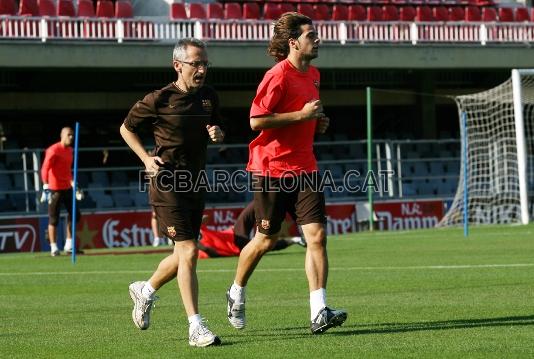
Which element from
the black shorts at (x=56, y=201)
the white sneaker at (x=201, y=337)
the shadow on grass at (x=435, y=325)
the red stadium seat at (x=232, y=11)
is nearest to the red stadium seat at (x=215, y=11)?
the red stadium seat at (x=232, y=11)

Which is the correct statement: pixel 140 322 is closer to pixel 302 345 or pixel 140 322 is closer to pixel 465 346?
pixel 302 345

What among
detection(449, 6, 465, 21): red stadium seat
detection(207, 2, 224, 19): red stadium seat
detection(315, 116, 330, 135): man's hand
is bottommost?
detection(315, 116, 330, 135): man's hand

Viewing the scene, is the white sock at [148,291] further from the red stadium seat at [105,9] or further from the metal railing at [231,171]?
the red stadium seat at [105,9]

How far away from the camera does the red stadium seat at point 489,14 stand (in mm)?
36062

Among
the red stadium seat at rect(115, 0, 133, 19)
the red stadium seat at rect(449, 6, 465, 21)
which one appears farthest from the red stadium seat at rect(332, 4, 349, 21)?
the red stadium seat at rect(115, 0, 133, 19)

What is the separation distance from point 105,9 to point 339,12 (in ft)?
23.2

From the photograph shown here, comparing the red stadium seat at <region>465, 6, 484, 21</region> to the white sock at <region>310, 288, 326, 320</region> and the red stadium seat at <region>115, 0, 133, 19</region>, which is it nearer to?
the red stadium seat at <region>115, 0, 133, 19</region>

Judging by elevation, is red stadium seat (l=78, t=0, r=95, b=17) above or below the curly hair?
above

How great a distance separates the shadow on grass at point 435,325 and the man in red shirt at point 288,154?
15.9 inches

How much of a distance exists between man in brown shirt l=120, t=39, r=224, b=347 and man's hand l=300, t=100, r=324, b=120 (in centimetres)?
58

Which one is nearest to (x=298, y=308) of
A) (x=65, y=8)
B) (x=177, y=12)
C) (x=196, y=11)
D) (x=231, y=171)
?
(x=231, y=171)

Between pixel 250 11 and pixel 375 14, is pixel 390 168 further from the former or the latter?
pixel 375 14

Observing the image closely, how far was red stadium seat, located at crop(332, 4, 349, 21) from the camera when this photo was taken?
112 feet

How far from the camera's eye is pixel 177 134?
8133 millimetres
